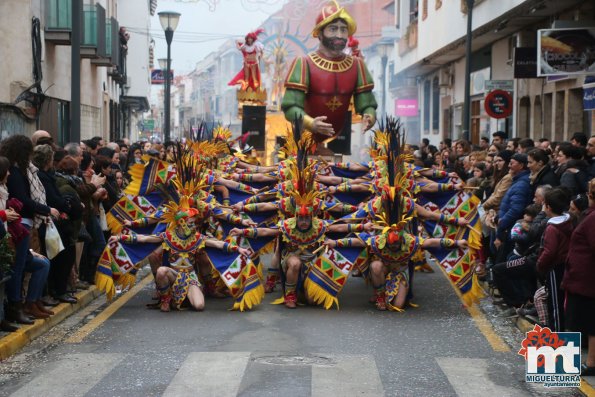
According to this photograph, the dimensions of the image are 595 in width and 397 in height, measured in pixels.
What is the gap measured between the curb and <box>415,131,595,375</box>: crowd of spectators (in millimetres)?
4647

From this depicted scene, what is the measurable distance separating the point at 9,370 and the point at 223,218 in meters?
3.83

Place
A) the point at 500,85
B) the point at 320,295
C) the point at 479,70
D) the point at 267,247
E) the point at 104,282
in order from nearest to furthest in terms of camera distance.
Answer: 1. the point at 104,282
2. the point at 320,295
3. the point at 267,247
4. the point at 500,85
5. the point at 479,70

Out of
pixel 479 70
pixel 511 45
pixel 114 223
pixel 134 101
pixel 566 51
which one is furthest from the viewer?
pixel 134 101

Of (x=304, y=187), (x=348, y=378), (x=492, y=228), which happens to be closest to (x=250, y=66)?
(x=492, y=228)

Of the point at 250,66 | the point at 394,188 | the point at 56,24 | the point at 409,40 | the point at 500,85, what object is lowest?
the point at 394,188

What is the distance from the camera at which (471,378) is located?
7719mm

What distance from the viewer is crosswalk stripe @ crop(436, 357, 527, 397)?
7.27 m

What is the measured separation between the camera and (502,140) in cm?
1725

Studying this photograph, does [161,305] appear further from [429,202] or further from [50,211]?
[429,202]

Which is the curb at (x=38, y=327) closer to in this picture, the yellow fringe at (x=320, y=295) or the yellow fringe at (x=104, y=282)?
the yellow fringe at (x=104, y=282)

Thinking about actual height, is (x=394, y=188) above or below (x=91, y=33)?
below

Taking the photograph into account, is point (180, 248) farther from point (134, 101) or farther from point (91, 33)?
point (134, 101)

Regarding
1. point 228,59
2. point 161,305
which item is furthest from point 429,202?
point 228,59

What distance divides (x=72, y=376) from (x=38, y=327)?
187 centimetres
